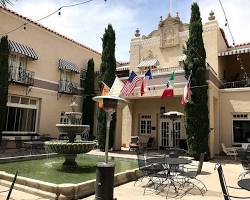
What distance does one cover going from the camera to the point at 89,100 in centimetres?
2362

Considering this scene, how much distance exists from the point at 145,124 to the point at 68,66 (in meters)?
8.28

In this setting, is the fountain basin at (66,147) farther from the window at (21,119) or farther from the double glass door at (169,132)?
the double glass door at (169,132)

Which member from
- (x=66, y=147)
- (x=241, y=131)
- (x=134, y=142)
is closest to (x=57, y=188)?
(x=66, y=147)

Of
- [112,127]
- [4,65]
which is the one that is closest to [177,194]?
[112,127]

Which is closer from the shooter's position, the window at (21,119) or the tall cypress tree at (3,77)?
the tall cypress tree at (3,77)

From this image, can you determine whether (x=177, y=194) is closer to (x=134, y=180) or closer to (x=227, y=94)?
(x=134, y=180)

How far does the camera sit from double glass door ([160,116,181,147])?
1905 cm

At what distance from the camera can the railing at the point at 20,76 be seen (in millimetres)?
17288

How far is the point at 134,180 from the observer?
864 centimetres

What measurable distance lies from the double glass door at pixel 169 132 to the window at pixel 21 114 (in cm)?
987

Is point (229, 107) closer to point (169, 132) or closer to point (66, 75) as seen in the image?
point (169, 132)

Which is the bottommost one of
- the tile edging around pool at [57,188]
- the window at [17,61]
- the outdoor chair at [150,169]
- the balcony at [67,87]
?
the tile edging around pool at [57,188]

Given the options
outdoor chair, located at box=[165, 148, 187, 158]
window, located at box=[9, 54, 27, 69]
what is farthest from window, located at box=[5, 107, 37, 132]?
outdoor chair, located at box=[165, 148, 187, 158]

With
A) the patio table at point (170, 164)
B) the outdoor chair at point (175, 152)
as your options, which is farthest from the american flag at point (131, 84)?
the patio table at point (170, 164)
